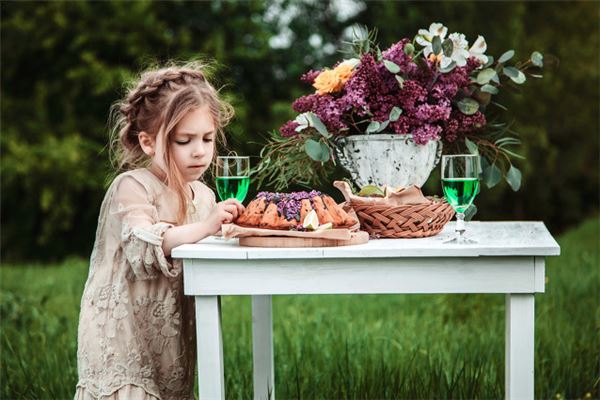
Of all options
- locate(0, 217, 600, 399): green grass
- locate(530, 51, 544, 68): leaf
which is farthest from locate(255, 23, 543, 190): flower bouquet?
locate(0, 217, 600, 399): green grass

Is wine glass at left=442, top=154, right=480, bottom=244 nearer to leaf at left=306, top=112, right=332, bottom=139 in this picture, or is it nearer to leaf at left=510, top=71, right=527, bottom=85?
leaf at left=306, top=112, right=332, bottom=139

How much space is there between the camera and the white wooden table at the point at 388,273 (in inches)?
80.8

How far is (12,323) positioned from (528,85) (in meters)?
7.43

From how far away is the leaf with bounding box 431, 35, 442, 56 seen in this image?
241 centimetres

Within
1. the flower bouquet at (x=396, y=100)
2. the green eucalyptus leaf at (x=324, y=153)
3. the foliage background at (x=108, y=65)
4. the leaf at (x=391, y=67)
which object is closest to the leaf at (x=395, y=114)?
the flower bouquet at (x=396, y=100)

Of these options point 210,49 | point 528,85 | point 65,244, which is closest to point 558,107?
point 528,85

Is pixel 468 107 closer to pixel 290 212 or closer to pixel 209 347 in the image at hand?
pixel 290 212

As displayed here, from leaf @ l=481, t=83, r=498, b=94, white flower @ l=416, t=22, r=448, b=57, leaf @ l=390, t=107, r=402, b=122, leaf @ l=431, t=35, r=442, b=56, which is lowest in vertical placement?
leaf @ l=390, t=107, r=402, b=122

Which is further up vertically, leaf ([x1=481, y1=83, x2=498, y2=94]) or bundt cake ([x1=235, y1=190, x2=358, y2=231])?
leaf ([x1=481, y1=83, x2=498, y2=94])

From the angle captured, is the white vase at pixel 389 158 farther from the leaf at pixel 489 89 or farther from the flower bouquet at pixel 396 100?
the leaf at pixel 489 89

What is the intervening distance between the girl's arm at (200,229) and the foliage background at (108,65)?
603 cm

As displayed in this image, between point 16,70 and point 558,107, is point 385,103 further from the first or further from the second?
point 558,107

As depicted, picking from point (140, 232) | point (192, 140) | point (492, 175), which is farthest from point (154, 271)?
point (492, 175)

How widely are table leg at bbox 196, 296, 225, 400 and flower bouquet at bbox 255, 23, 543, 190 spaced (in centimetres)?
57
